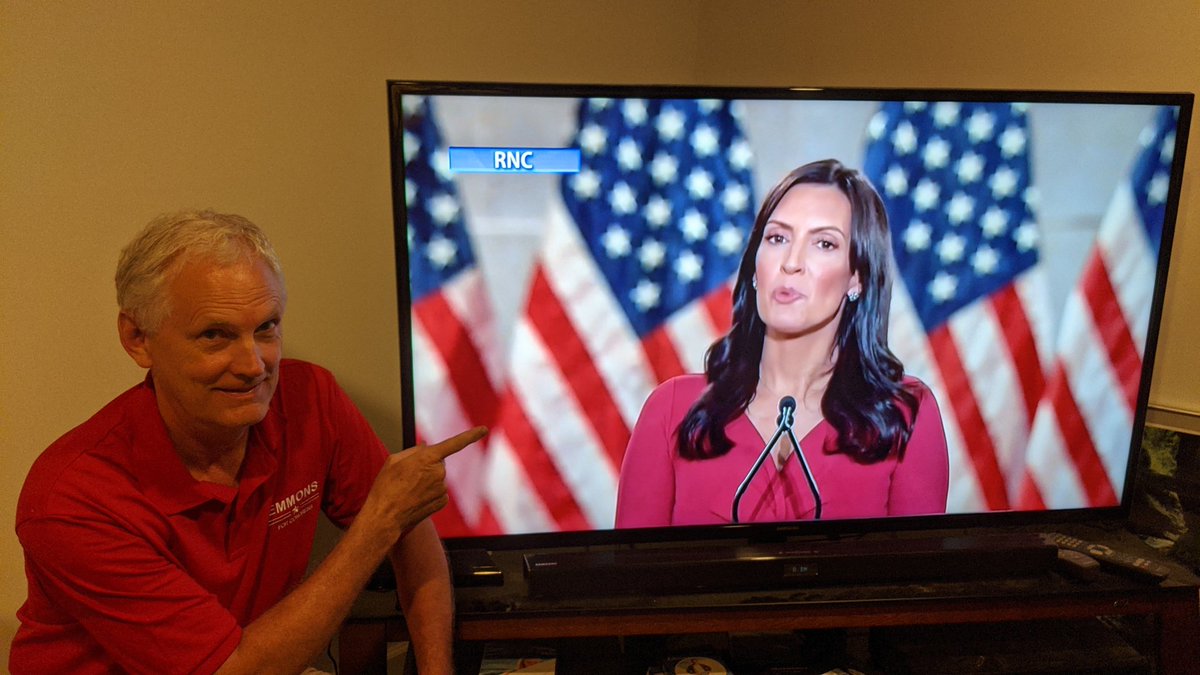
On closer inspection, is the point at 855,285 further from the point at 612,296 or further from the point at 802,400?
the point at 612,296

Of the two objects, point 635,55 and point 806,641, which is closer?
point 806,641

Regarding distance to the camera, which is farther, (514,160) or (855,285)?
(855,285)

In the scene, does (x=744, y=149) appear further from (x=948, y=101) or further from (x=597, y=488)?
(x=597, y=488)

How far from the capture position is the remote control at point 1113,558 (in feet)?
6.10

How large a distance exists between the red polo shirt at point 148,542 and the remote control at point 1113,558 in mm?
1694

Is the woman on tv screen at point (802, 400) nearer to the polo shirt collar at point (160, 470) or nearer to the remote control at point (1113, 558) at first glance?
the remote control at point (1113, 558)

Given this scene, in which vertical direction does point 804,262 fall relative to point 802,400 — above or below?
above

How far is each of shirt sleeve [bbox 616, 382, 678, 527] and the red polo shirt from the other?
67cm

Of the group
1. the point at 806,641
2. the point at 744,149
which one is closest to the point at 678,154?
the point at 744,149

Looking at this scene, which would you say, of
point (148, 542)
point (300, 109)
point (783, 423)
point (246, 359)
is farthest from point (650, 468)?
point (300, 109)

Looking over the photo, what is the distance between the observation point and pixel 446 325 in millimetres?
1773

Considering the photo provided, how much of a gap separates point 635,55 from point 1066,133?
129cm

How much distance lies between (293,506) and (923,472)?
1.38m

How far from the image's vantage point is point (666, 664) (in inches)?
74.4
